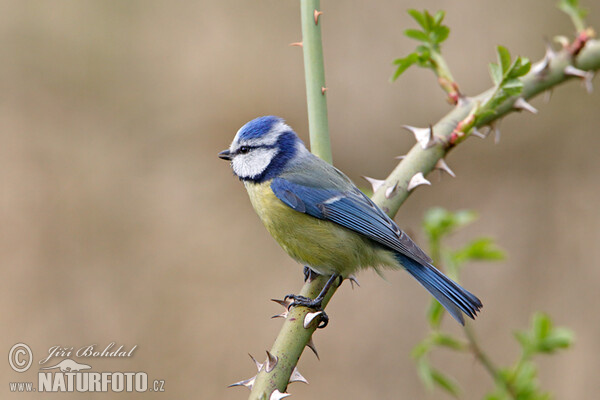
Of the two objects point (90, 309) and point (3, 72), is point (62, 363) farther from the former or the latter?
point (3, 72)

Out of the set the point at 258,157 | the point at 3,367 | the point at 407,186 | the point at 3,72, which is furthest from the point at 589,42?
the point at 3,72

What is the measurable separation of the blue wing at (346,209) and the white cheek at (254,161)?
0.46 feet

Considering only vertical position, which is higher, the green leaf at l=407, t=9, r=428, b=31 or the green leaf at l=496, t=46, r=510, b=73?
the green leaf at l=407, t=9, r=428, b=31

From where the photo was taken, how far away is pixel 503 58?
7.57 feet

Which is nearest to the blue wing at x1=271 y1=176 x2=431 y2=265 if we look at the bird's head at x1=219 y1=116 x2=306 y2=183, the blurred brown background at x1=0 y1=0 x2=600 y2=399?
the bird's head at x1=219 y1=116 x2=306 y2=183

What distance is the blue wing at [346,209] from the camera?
3.07m

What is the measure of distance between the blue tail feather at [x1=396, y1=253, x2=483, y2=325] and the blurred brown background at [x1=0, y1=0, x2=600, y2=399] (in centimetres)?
309

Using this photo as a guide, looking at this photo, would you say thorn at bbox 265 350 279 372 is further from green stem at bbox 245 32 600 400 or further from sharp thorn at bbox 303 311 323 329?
sharp thorn at bbox 303 311 323 329

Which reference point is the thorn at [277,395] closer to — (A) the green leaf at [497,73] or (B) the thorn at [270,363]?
(B) the thorn at [270,363]

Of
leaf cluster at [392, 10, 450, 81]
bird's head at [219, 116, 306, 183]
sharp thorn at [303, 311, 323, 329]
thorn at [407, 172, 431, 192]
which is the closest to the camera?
sharp thorn at [303, 311, 323, 329]

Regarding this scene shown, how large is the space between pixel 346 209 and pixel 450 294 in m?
0.70

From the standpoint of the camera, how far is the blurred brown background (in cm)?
604

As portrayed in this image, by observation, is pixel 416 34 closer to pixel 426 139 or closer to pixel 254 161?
pixel 426 139

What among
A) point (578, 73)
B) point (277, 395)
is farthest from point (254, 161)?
point (277, 395)
